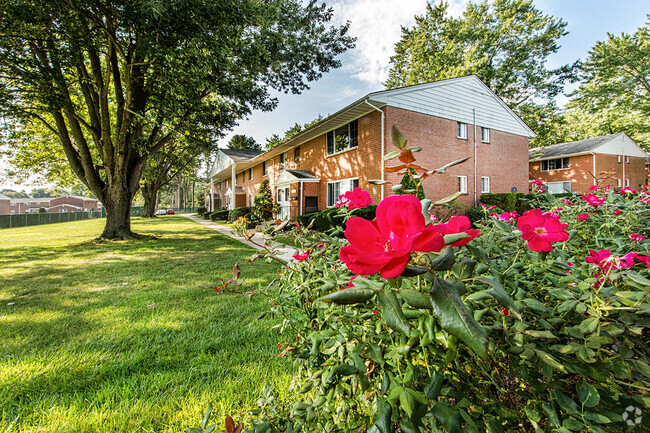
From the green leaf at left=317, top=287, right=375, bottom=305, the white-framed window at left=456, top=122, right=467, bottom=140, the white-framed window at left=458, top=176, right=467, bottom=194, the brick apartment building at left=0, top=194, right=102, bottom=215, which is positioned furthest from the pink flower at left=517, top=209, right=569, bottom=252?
the brick apartment building at left=0, top=194, right=102, bottom=215

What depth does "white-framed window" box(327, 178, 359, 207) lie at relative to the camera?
38.6 feet

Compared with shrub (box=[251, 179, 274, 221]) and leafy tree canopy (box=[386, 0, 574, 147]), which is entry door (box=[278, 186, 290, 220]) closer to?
shrub (box=[251, 179, 274, 221])

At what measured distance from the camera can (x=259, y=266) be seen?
5922mm

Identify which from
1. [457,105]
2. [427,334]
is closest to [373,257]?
[427,334]

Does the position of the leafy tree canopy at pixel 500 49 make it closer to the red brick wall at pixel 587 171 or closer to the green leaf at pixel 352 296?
the red brick wall at pixel 587 171

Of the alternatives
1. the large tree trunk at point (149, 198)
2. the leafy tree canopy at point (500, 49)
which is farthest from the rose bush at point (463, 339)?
the large tree trunk at point (149, 198)

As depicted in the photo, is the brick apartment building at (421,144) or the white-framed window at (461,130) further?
the white-framed window at (461,130)

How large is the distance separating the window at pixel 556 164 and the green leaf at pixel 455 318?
2894 cm

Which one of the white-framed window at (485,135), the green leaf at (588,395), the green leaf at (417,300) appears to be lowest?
the green leaf at (588,395)

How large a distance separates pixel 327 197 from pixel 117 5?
378 inches

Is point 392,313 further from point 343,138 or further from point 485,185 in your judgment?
point 485,185

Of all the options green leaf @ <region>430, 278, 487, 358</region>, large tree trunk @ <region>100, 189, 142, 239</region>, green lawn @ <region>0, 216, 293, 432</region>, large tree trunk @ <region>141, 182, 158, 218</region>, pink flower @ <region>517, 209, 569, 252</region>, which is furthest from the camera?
large tree trunk @ <region>141, 182, 158, 218</region>

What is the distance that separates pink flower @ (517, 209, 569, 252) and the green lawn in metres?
1.85

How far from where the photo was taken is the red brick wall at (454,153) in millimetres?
11078
